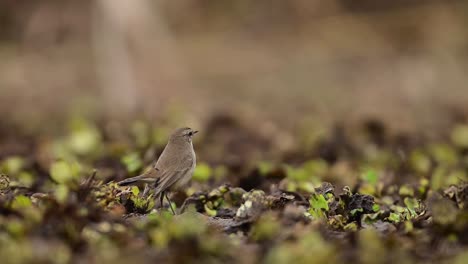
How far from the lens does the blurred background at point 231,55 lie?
1563 cm

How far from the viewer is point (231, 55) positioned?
710 inches

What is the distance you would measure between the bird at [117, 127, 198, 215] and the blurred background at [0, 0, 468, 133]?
8.08m

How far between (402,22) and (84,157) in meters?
10.9

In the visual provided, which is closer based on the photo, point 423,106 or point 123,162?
point 123,162

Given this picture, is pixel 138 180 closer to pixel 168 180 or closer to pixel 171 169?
pixel 168 180

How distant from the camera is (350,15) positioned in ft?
59.3

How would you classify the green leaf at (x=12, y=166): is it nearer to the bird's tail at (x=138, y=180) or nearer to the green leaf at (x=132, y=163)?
the green leaf at (x=132, y=163)

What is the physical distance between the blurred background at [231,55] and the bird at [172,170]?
318 inches

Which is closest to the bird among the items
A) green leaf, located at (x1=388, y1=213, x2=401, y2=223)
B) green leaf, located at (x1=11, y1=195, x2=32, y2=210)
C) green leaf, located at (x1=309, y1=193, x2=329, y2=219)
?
green leaf, located at (x1=11, y1=195, x2=32, y2=210)

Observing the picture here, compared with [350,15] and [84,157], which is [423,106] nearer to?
[350,15]

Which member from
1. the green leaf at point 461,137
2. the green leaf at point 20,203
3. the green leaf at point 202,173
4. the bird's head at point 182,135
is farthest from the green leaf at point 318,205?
the green leaf at point 461,137

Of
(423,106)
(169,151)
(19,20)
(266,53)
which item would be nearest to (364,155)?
(169,151)

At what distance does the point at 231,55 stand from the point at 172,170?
11983 millimetres

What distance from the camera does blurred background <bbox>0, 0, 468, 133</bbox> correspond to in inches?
615
